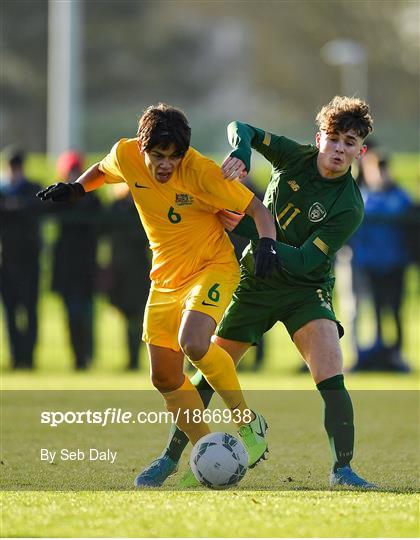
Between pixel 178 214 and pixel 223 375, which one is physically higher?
pixel 178 214

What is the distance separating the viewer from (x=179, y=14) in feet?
210

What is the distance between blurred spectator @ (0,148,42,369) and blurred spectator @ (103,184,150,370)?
0.81 metres

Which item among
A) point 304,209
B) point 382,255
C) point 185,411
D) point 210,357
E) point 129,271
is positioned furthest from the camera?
point 129,271

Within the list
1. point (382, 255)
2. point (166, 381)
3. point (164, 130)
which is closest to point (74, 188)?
point (164, 130)

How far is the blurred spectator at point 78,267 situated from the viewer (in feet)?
44.2

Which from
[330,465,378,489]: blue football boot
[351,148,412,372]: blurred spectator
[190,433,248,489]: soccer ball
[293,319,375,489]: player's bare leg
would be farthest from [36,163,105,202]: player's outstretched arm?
[351,148,412,372]: blurred spectator

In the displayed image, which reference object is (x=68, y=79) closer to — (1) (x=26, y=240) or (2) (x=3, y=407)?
(1) (x=26, y=240)

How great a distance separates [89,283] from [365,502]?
799cm

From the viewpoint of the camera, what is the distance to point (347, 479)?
656 centimetres

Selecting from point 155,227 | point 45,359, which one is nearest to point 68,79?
point 45,359

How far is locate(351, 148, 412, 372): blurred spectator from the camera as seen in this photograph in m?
13.4

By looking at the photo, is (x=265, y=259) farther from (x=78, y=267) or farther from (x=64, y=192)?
(x=78, y=267)

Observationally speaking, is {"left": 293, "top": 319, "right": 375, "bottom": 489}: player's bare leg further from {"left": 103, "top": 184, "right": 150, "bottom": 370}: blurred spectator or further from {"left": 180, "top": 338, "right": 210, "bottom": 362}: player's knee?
{"left": 103, "top": 184, "right": 150, "bottom": 370}: blurred spectator

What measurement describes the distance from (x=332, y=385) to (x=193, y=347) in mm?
827
